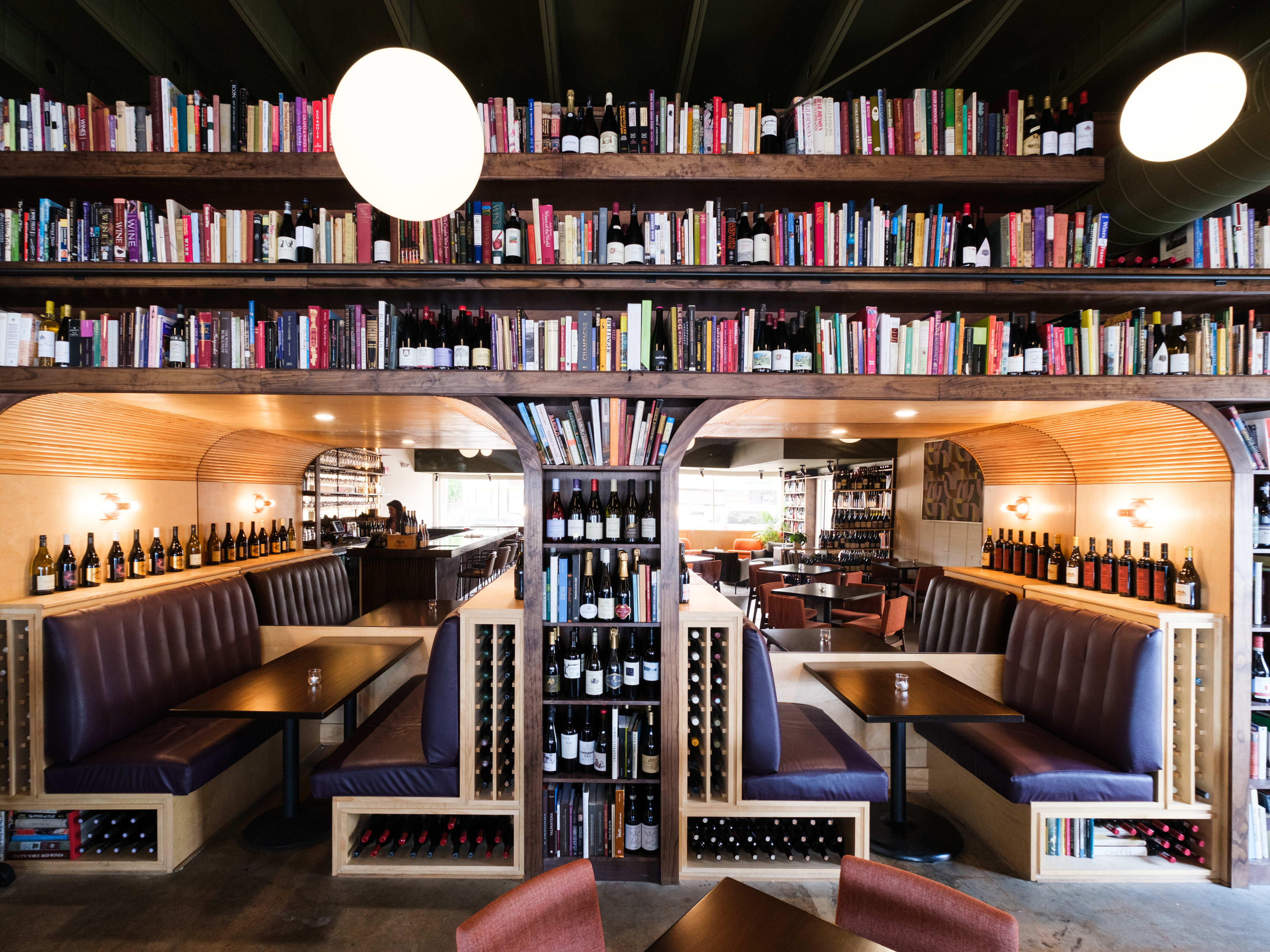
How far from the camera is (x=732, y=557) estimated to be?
1317 cm

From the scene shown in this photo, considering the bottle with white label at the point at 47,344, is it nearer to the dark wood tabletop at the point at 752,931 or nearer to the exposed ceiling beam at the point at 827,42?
the dark wood tabletop at the point at 752,931

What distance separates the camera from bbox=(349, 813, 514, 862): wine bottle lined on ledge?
125 inches

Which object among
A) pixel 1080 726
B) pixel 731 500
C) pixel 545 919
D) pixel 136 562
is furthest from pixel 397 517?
pixel 731 500

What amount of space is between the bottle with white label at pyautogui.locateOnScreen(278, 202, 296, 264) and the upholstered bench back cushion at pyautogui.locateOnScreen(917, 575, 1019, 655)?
181 inches

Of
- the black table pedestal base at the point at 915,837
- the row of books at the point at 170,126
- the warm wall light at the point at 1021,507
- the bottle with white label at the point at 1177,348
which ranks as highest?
the row of books at the point at 170,126

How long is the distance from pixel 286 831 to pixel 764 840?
8.62 feet

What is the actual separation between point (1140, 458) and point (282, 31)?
17.2ft

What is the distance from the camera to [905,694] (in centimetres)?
330

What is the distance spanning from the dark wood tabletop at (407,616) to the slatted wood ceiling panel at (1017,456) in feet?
13.2

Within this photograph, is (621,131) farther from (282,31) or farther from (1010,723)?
(1010,723)

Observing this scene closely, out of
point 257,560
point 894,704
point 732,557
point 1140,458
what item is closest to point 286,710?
point 257,560

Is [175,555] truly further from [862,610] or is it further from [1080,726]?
[862,610]

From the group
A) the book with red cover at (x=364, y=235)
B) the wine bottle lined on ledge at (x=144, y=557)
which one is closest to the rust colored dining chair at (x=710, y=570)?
the wine bottle lined on ledge at (x=144, y=557)

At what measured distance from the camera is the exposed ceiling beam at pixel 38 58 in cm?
307
